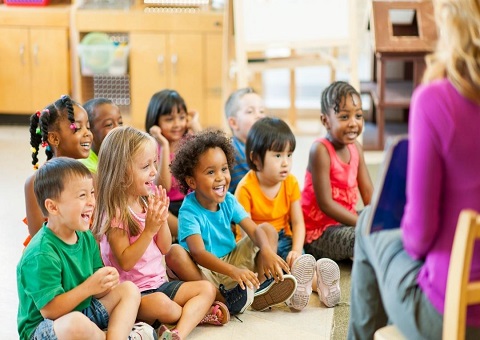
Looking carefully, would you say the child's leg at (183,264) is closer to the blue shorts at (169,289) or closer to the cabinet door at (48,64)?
the blue shorts at (169,289)

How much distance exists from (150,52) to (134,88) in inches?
10.1

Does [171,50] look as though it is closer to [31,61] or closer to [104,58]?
[104,58]

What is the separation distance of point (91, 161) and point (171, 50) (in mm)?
2393

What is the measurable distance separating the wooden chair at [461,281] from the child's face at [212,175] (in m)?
1.26

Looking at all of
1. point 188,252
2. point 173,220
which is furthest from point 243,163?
point 188,252

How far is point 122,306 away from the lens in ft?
7.52

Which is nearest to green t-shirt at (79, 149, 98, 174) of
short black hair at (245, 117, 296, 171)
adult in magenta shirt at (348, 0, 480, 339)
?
short black hair at (245, 117, 296, 171)

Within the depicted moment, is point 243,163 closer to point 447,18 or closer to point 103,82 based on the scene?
point 447,18

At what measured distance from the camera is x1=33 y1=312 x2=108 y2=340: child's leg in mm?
2111

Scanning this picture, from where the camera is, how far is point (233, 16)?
4707mm

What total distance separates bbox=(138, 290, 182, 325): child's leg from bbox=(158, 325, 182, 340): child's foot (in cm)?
4

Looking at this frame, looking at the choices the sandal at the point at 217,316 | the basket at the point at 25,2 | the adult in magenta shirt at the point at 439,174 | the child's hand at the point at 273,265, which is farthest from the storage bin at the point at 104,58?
the adult in magenta shirt at the point at 439,174

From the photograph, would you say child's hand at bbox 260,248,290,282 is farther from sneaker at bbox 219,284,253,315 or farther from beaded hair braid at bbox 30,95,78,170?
beaded hair braid at bbox 30,95,78,170

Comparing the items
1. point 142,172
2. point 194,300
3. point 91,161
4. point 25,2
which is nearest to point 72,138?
point 91,161
